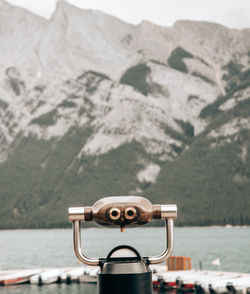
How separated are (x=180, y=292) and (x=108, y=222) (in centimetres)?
5057

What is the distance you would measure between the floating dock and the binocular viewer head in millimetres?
47072

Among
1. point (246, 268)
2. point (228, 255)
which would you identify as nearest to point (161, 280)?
point (246, 268)

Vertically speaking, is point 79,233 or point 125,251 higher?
point 79,233

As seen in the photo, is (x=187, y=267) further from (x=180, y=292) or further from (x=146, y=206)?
(x=146, y=206)

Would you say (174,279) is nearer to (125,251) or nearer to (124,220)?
(125,251)

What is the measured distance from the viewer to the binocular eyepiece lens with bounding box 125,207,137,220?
12.7ft

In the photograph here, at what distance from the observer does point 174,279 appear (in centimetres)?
5516

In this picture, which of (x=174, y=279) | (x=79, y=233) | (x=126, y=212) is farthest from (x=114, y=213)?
(x=174, y=279)

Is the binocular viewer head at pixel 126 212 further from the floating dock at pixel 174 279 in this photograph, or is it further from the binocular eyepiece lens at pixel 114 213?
the floating dock at pixel 174 279

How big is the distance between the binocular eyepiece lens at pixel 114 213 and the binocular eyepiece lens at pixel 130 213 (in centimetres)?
5

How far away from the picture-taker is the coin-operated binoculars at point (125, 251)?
12.7 feet

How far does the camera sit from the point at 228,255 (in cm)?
13650

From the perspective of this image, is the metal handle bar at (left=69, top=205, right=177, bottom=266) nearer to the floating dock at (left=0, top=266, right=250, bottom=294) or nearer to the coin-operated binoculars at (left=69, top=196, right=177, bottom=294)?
the coin-operated binoculars at (left=69, top=196, right=177, bottom=294)

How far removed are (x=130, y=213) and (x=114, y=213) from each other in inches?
3.9
